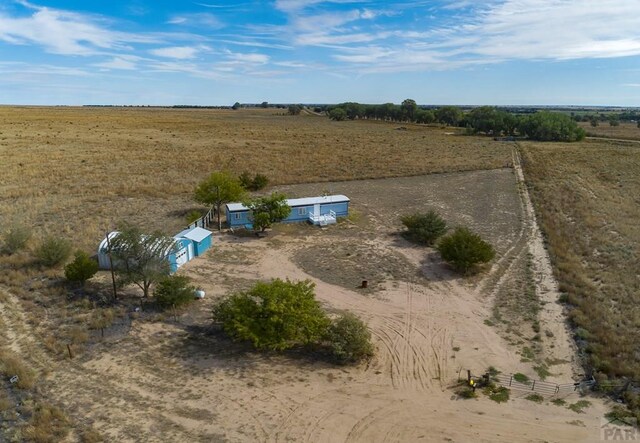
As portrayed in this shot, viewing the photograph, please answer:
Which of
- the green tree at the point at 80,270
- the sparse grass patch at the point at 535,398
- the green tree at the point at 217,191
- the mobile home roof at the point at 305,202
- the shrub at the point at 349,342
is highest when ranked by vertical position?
the green tree at the point at 217,191

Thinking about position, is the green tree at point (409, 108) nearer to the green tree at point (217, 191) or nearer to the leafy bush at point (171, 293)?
the green tree at point (217, 191)

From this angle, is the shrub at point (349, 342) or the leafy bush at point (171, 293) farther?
the leafy bush at point (171, 293)

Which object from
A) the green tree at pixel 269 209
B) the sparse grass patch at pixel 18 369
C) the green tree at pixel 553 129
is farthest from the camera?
the green tree at pixel 553 129

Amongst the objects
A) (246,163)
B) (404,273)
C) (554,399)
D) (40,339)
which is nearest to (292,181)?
(246,163)

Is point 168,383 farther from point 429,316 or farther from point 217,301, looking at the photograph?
point 429,316

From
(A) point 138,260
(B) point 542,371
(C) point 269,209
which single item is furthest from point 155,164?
(B) point 542,371

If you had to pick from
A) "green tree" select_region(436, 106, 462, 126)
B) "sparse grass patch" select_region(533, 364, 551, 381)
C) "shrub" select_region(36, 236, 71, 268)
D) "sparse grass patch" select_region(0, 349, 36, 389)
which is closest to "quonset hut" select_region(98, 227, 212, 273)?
"shrub" select_region(36, 236, 71, 268)

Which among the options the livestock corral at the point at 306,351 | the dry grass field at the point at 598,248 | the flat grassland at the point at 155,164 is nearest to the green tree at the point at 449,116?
the flat grassland at the point at 155,164

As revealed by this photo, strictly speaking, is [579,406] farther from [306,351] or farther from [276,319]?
[276,319]
